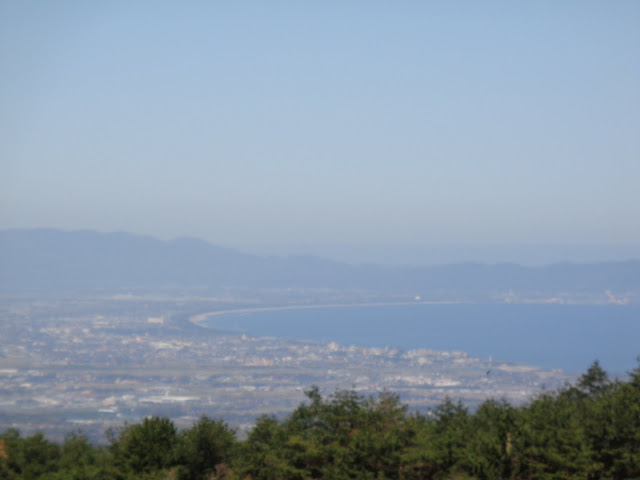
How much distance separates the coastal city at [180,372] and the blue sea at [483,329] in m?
5.68

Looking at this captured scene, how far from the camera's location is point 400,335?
9256 cm

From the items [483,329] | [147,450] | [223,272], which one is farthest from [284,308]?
[147,450]

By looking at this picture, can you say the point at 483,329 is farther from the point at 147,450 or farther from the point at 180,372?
the point at 147,450

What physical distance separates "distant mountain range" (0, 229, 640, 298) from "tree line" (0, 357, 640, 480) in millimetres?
106384

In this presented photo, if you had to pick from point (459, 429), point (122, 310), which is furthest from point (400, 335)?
point (459, 429)

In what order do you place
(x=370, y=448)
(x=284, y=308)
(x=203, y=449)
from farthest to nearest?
(x=284, y=308), (x=203, y=449), (x=370, y=448)

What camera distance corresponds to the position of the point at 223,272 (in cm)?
15700

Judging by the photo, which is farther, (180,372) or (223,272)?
(223,272)

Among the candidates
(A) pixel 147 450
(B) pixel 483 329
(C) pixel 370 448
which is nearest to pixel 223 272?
(B) pixel 483 329

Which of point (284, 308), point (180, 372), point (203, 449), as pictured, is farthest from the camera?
point (284, 308)

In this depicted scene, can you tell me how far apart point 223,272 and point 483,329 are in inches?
2877

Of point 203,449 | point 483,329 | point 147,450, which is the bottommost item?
point 203,449

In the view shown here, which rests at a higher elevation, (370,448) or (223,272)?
(223,272)

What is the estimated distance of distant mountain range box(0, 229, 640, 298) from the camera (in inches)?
5015
